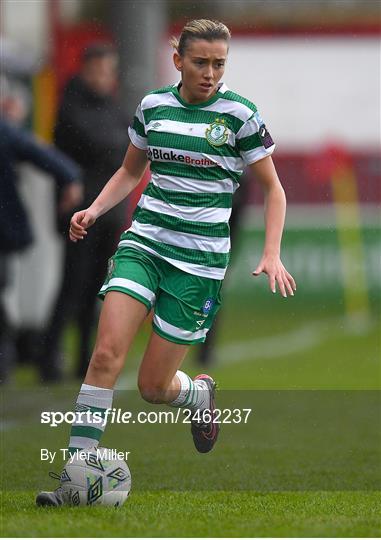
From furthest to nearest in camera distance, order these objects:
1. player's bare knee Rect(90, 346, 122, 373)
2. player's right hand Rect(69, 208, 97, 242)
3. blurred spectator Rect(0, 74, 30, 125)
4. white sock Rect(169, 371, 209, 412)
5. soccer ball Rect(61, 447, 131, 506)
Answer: blurred spectator Rect(0, 74, 30, 125) → white sock Rect(169, 371, 209, 412) → player's right hand Rect(69, 208, 97, 242) → player's bare knee Rect(90, 346, 122, 373) → soccer ball Rect(61, 447, 131, 506)

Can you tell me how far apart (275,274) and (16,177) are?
3.78m

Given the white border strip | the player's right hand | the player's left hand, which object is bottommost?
the white border strip

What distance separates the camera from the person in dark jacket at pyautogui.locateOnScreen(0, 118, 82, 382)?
8.20 meters

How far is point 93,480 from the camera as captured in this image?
211 inches

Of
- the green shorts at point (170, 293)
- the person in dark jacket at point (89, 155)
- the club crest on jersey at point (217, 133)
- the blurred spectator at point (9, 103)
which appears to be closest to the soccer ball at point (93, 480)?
the green shorts at point (170, 293)

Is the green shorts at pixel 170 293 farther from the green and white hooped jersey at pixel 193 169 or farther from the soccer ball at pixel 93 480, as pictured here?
the soccer ball at pixel 93 480

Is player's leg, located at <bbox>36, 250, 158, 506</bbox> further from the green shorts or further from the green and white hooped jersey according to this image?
the green and white hooped jersey

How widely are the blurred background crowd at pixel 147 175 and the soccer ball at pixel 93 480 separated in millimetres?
2878

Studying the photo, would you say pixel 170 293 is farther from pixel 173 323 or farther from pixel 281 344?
pixel 281 344

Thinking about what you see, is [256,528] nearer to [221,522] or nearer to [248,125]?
[221,522]

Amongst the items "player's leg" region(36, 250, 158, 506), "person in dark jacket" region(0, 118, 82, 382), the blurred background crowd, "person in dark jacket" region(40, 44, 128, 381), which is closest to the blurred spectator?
the blurred background crowd

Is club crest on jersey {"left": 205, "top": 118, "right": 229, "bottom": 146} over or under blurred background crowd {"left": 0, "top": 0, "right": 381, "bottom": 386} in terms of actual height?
over

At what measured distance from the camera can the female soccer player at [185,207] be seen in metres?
5.63

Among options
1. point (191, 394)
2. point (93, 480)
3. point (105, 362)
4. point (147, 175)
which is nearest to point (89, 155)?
point (147, 175)
